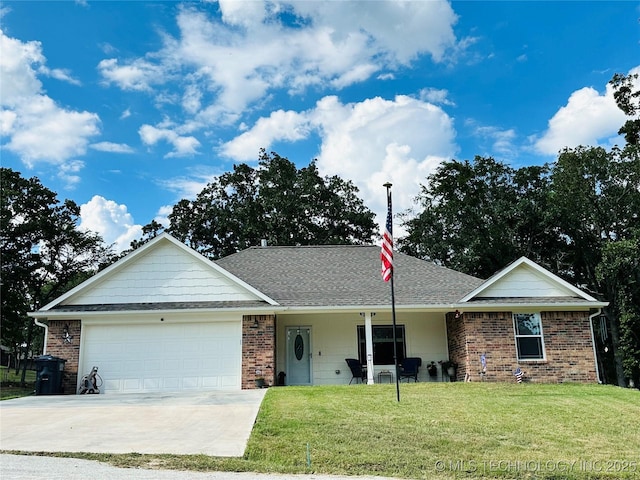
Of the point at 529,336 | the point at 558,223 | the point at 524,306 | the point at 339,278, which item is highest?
the point at 558,223

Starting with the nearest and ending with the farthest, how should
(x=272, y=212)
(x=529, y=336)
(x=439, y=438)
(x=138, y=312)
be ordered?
(x=439, y=438) < (x=138, y=312) < (x=529, y=336) < (x=272, y=212)

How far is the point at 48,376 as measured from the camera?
14500mm

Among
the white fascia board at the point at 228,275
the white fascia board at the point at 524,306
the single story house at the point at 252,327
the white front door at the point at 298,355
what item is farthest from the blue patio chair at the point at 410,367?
the white fascia board at the point at 228,275

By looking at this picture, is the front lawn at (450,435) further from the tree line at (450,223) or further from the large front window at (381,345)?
the tree line at (450,223)

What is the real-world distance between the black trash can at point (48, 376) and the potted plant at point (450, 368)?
1157cm

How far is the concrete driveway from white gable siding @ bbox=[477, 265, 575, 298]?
8.12 metres

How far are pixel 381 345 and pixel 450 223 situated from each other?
16.4m

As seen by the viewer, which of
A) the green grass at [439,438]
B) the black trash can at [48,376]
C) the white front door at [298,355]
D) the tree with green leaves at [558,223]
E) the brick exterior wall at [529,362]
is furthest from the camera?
the tree with green leaves at [558,223]

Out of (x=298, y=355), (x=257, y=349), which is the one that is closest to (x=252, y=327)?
(x=257, y=349)

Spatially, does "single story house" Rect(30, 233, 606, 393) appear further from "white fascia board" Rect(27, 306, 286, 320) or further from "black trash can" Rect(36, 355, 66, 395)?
"black trash can" Rect(36, 355, 66, 395)

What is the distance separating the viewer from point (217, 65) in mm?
14406

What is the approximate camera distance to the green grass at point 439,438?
258 inches

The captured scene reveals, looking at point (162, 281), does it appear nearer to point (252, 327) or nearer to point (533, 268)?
point (252, 327)

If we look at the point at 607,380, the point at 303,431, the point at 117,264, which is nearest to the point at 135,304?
the point at 117,264
